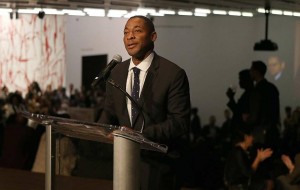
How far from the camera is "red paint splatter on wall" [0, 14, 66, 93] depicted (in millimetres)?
7703

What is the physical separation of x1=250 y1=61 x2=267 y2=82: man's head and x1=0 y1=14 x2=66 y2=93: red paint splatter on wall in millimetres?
2413

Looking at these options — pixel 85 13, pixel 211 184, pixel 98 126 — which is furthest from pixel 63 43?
pixel 98 126

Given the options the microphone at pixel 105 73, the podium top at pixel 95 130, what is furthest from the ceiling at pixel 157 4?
the podium top at pixel 95 130

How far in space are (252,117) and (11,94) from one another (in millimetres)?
3120

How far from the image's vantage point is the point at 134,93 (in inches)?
115

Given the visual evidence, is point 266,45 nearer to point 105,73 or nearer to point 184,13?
point 184,13

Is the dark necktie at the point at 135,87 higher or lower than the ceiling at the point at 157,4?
lower

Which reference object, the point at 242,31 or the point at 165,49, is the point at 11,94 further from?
the point at 242,31

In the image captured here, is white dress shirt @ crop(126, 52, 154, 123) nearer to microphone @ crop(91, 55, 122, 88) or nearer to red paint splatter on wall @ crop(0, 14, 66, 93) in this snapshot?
microphone @ crop(91, 55, 122, 88)

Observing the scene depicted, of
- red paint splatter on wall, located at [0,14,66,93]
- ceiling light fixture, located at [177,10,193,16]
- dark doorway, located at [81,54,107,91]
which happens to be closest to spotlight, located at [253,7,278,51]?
ceiling light fixture, located at [177,10,193,16]

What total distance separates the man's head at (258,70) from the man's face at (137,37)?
11.5 feet

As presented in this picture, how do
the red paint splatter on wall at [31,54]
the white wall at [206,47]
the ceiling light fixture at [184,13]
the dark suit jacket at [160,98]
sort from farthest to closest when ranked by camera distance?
the red paint splatter on wall at [31,54]
the ceiling light fixture at [184,13]
the white wall at [206,47]
the dark suit jacket at [160,98]

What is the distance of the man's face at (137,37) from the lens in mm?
2887

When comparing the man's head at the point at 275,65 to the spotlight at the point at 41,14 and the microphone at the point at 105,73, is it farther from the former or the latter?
the microphone at the point at 105,73
